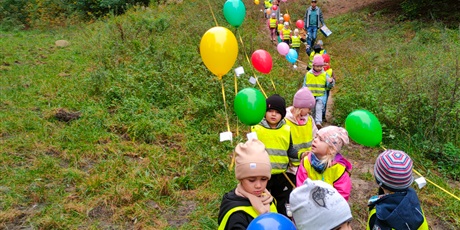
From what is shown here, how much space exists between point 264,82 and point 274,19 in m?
5.97

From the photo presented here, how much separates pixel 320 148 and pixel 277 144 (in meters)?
0.58

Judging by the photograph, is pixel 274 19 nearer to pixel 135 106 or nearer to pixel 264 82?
A: pixel 264 82

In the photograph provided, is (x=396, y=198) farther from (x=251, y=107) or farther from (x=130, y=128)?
(x=130, y=128)

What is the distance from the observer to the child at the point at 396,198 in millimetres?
2135

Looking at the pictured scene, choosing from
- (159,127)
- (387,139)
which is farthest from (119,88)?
(387,139)

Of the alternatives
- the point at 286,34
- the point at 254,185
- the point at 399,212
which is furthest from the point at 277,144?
the point at 286,34

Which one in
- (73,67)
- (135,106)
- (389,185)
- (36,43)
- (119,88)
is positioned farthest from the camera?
(36,43)

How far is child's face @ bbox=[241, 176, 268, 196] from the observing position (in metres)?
2.09

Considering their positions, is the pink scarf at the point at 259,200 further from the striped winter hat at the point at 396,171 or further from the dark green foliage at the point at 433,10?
the dark green foliage at the point at 433,10

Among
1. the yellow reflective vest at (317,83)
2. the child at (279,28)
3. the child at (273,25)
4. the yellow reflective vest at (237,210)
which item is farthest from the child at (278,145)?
the child at (273,25)

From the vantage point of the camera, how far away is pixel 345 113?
22.3 ft

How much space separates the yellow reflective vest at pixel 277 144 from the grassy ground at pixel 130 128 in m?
0.98

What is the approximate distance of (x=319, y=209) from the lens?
5.40 feet

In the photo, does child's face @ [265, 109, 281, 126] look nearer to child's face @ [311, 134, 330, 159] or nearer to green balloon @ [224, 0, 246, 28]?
child's face @ [311, 134, 330, 159]
